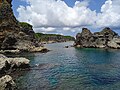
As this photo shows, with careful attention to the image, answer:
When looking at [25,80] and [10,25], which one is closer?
[25,80]

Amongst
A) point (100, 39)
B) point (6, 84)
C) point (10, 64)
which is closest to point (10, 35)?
point (10, 64)

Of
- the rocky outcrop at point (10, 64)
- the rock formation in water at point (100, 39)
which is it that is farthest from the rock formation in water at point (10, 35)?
the rocky outcrop at point (10, 64)

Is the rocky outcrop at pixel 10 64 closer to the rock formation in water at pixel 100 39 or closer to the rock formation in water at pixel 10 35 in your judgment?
the rock formation in water at pixel 10 35

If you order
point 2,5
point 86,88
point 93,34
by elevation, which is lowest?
point 86,88

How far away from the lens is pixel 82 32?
186 metres

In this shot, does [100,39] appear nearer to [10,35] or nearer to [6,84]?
[10,35]

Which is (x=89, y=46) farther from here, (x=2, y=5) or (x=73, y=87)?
(x=73, y=87)

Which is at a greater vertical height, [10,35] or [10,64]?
[10,35]

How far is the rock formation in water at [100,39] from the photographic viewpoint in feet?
519

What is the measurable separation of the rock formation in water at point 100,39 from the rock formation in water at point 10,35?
191 feet

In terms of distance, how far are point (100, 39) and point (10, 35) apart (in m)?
76.5

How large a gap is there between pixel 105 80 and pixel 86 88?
27.5 feet

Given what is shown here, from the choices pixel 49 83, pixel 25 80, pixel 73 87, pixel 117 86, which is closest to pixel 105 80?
pixel 117 86

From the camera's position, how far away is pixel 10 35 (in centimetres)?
11994
